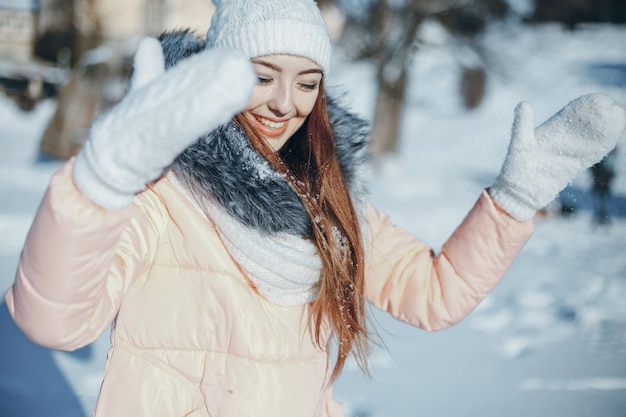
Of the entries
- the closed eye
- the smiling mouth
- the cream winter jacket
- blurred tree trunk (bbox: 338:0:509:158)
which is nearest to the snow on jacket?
the cream winter jacket

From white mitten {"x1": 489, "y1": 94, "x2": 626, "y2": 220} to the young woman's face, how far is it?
1.57 feet

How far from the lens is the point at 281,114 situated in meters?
1.35

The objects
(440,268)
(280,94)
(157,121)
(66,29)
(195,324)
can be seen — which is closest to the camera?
(157,121)

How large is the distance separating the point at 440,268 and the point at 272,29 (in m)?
0.71

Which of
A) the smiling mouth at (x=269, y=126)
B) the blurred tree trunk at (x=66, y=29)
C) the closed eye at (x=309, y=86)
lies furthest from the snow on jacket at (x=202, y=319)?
the blurred tree trunk at (x=66, y=29)

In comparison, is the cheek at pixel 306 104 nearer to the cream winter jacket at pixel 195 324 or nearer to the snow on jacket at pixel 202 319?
the snow on jacket at pixel 202 319

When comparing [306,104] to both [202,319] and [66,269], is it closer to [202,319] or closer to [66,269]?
[202,319]

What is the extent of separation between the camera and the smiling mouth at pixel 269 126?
1.38 meters

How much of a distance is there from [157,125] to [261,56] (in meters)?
0.61

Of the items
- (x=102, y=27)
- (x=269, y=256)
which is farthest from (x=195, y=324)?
(x=102, y=27)

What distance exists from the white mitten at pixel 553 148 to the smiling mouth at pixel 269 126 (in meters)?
0.52

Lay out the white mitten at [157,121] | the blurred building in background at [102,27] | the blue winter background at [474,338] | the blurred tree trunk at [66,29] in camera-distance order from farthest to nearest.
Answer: the blurred tree trunk at [66,29] → the blurred building in background at [102,27] → the blue winter background at [474,338] → the white mitten at [157,121]

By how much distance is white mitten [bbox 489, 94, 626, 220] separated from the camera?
4.21 feet

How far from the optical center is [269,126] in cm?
139
